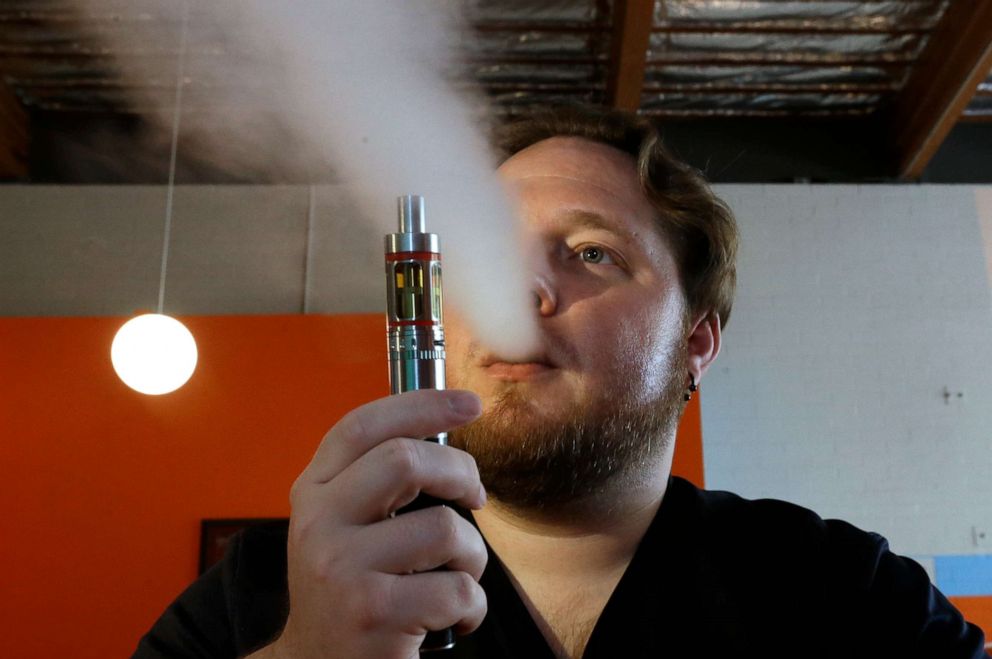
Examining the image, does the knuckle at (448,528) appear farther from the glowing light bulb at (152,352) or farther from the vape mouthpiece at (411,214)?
the glowing light bulb at (152,352)

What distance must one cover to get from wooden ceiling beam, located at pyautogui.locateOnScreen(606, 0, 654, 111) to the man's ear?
233 centimetres

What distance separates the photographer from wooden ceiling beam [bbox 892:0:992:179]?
380cm

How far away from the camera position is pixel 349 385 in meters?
3.59

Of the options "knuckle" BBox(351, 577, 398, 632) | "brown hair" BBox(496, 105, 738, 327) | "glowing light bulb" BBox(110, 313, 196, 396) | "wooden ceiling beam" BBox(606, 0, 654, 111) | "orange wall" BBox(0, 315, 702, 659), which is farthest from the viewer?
"wooden ceiling beam" BBox(606, 0, 654, 111)

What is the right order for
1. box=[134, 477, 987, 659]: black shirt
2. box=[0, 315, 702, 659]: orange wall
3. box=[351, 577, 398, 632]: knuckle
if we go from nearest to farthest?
box=[351, 577, 398, 632]: knuckle, box=[134, 477, 987, 659]: black shirt, box=[0, 315, 702, 659]: orange wall

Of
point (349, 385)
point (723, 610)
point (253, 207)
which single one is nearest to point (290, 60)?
point (723, 610)

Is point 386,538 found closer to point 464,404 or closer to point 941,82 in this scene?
point 464,404

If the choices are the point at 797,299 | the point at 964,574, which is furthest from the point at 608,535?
the point at 964,574

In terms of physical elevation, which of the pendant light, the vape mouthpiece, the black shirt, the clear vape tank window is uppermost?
the pendant light

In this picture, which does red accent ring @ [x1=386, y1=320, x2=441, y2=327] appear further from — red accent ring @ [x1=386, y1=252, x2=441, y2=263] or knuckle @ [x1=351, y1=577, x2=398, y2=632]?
knuckle @ [x1=351, y1=577, x2=398, y2=632]

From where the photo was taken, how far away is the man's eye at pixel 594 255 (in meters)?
1.20

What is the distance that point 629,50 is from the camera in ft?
12.8

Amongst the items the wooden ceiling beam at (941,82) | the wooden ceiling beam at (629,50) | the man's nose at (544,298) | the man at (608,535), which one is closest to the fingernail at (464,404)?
the man at (608,535)

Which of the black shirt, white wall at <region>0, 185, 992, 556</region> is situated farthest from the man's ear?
white wall at <region>0, 185, 992, 556</region>
